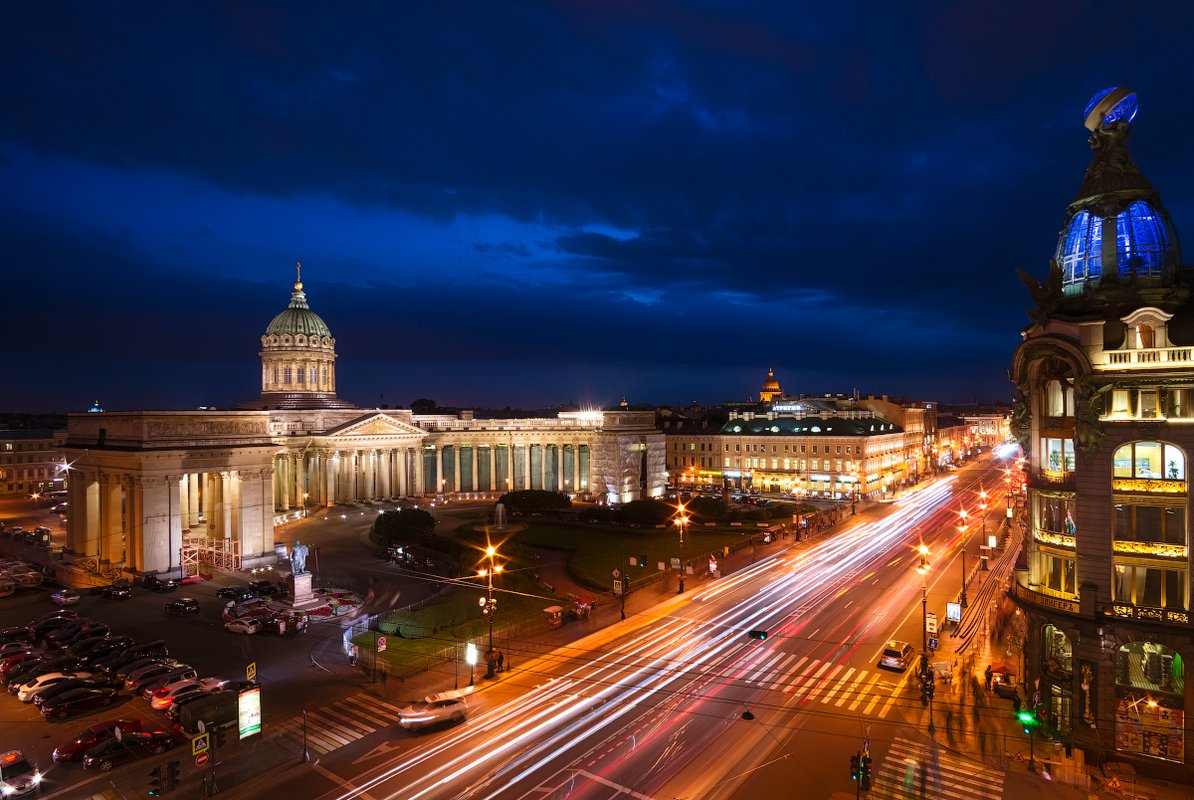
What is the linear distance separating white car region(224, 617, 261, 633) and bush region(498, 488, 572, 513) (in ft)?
138

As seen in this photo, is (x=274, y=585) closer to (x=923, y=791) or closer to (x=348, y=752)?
(x=348, y=752)

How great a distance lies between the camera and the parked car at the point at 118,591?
156 feet

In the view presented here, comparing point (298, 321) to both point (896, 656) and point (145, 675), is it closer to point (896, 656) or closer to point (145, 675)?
point (145, 675)

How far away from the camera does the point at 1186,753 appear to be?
26266 mm

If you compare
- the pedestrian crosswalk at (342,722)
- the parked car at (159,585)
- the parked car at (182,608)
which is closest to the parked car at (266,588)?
the parked car at (182,608)

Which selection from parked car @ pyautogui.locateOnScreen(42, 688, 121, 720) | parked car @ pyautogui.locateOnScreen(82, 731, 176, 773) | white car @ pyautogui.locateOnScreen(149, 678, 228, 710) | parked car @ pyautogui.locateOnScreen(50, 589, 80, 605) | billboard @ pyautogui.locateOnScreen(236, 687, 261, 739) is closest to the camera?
parked car @ pyautogui.locateOnScreen(82, 731, 176, 773)

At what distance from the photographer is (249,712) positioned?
25.8m

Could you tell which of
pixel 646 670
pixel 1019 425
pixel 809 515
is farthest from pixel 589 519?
pixel 1019 425

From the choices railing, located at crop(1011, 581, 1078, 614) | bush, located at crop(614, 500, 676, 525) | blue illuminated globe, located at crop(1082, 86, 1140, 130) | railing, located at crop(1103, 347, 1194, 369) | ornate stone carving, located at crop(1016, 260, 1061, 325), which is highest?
blue illuminated globe, located at crop(1082, 86, 1140, 130)

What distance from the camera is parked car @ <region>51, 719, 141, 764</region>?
2591 centimetres

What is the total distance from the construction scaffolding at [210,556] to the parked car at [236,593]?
810 centimetres

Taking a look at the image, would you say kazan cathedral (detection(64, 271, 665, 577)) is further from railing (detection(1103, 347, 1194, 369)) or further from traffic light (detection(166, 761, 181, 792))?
railing (detection(1103, 347, 1194, 369))

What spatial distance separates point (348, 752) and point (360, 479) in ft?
233

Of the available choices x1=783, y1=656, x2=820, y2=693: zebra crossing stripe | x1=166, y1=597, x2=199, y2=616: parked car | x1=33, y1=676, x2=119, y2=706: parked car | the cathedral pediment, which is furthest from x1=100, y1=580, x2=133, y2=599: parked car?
x1=783, y1=656, x2=820, y2=693: zebra crossing stripe
